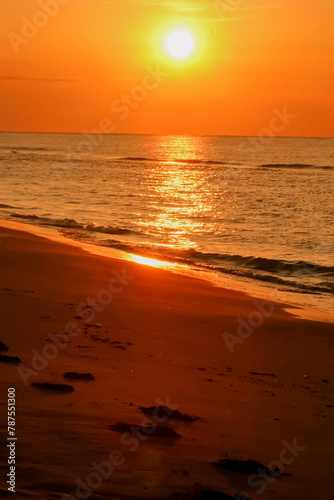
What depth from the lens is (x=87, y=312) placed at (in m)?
9.39

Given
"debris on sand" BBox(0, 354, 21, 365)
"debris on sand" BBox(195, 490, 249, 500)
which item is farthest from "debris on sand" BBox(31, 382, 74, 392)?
"debris on sand" BBox(195, 490, 249, 500)

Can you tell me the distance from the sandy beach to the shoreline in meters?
1.01

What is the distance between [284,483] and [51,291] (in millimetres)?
6480

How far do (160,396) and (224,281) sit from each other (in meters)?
9.05

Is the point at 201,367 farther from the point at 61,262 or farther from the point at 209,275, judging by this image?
the point at 209,275

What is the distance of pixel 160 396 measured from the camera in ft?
20.7

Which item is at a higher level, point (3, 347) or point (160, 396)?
point (3, 347)

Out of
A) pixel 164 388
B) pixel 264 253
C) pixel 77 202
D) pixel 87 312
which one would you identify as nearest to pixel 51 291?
pixel 87 312

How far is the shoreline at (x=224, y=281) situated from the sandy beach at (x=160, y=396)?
1010mm

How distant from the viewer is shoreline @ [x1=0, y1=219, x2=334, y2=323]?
1229 centimetres

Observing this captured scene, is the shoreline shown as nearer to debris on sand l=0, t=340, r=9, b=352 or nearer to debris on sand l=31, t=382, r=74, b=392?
debris on sand l=0, t=340, r=9, b=352

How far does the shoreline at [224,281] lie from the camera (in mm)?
12288

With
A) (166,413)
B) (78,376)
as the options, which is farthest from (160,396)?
(78,376)

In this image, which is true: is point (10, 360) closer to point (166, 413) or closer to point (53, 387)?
point (53, 387)
